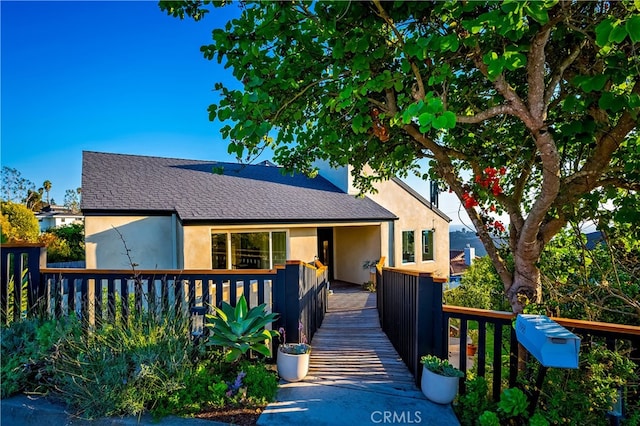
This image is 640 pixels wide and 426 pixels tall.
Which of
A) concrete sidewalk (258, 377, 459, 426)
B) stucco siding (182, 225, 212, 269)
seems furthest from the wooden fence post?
stucco siding (182, 225, 212, 269)

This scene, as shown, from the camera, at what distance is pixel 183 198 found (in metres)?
11.1

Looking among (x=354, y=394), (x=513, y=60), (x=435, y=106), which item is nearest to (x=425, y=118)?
(x=435, y=106)

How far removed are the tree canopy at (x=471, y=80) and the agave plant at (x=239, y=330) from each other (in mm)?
2140

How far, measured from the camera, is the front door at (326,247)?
52.0 ft

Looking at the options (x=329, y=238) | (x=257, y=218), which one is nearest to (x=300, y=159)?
(x=257, y=218)

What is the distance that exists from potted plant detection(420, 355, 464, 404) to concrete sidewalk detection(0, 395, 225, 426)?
227cm

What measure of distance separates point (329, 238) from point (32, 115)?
12.1 m

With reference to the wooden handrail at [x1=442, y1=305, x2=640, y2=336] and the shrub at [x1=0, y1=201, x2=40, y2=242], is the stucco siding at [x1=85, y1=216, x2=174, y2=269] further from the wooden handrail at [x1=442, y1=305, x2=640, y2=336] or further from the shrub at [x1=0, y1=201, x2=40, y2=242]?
the wooden handrail at [x1=442, y1=305, x2=640, y2=336]

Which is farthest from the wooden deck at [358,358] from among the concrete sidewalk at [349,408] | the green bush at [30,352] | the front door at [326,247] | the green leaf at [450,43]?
the front door at [326,247]

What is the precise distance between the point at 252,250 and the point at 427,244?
8.93 meters

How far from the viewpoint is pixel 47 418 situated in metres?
3.21

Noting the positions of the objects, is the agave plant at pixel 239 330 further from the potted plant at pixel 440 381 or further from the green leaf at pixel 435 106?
the green leaf at pixel 435 106

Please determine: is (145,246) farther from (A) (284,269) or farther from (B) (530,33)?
(B) (530,33)

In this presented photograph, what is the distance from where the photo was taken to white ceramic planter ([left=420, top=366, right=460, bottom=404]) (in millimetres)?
3492
